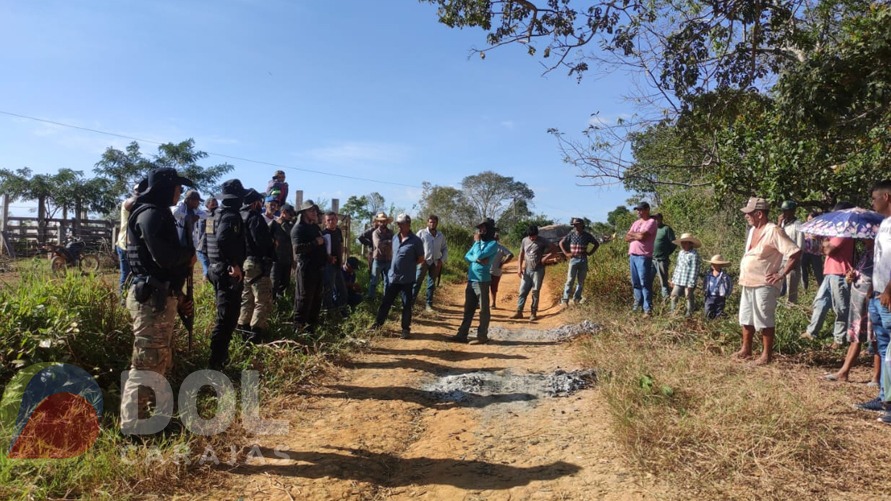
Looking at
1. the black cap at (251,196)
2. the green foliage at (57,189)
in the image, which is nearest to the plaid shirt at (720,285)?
the black cap at (251,196)

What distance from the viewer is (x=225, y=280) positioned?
4.79m

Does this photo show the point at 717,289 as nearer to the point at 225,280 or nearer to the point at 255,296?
the point at 255,296

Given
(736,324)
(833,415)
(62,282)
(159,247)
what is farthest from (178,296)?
(736,324)

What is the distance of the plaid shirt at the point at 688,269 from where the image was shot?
736cm

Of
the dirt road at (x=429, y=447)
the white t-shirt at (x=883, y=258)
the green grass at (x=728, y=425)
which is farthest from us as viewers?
the white t-shirt at (x=883, y=258)

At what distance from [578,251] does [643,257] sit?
123cm

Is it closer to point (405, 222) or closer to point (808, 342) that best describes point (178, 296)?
point (405, 222)

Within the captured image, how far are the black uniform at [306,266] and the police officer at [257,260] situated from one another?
0.70 m

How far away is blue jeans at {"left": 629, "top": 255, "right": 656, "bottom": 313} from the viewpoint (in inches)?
304

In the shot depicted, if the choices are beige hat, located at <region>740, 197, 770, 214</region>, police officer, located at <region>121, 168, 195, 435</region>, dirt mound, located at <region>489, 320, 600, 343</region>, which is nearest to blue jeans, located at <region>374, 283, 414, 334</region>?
dirt mound, located at <region>489, 320, 600, 343</region>

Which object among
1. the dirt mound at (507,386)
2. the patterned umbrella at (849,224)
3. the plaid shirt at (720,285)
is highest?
the patterned umbrella at (849,224)

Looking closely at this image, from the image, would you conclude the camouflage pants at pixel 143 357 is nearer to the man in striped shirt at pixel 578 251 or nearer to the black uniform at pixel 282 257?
the black uniform at pixel 282 257

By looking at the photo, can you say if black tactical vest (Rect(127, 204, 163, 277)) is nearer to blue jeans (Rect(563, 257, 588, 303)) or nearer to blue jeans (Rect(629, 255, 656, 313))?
blue jeans (Rect(629, 255, 656, 313))

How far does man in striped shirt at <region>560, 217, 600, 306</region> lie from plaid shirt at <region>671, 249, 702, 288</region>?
1.66m
